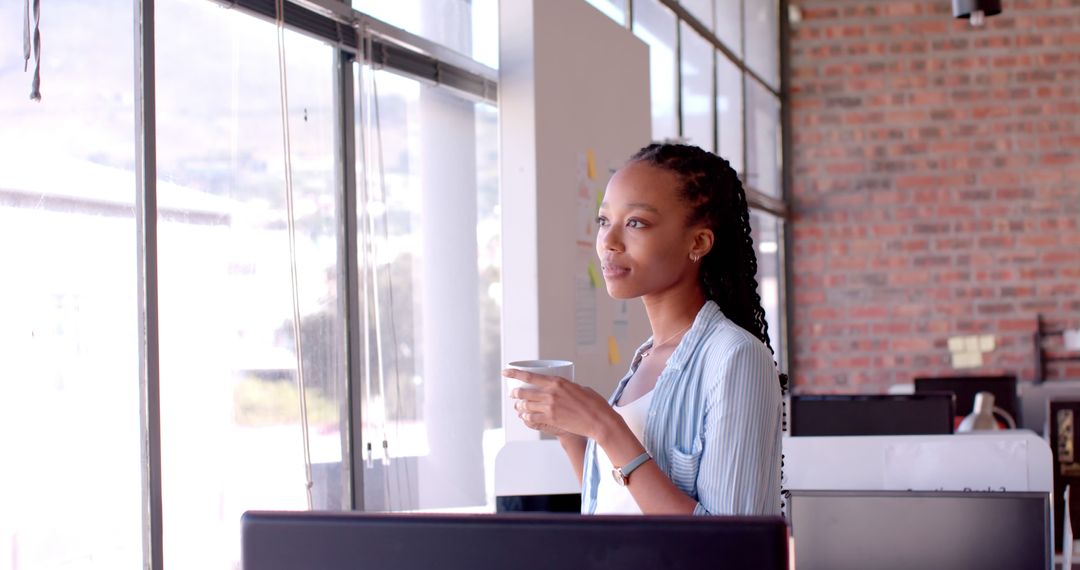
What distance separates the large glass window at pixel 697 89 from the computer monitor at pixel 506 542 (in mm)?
4310

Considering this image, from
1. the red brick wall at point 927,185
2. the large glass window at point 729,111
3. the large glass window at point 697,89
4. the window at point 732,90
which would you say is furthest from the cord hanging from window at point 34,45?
the red brick wall at point 927,185

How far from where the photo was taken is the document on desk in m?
1.98

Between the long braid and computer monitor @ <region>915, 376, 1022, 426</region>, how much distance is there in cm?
375

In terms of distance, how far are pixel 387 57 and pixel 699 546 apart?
7.51 ft

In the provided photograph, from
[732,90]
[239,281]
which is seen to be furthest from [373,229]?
[732,90]

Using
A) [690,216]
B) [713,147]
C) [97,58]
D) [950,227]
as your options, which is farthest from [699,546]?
[950,227]

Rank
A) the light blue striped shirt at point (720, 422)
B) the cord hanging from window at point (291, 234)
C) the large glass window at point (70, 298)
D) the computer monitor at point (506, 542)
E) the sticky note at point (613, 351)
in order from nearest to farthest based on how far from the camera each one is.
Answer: the computer monitor at point (506, 542) → the light blue striped shirt at point (720, 422) → the large glass window at point (70, 298) → the cord hanging from window at point (291, 234) → the sticky note at point (613, 351)

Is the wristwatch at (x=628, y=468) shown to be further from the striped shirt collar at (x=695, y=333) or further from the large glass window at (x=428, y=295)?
A: the large glass window at (x=428, y=295)

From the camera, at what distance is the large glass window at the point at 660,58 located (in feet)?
14.8

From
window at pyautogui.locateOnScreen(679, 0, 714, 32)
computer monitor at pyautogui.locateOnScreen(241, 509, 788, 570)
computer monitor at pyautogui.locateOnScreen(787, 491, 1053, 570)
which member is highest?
window at pyautogui.locateOnScreen(679, 0, 714, 32)

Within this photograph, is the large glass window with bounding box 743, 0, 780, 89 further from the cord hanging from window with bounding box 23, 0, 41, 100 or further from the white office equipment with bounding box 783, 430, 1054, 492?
the cord hanging from window with bounding box 23, 0, 41, 100

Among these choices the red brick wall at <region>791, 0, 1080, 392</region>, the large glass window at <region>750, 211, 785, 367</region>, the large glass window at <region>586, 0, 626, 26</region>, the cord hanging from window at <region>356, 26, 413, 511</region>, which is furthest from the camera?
the red brick wall at <region>791, 0, 1080, 392</region>

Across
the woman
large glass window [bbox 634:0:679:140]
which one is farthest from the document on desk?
large glass window [bbox 634:0:679:140]

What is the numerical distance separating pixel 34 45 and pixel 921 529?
5.35 feet
